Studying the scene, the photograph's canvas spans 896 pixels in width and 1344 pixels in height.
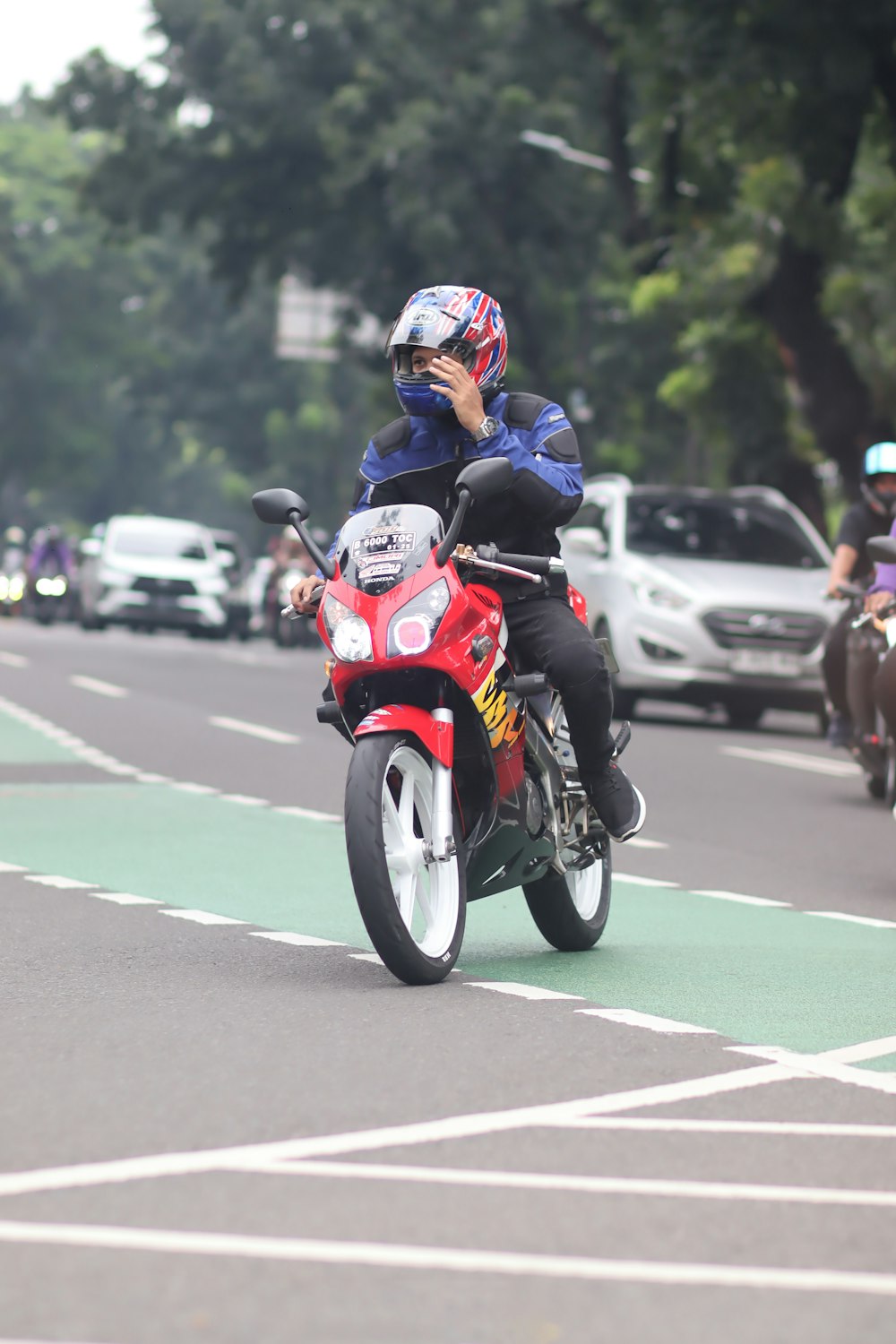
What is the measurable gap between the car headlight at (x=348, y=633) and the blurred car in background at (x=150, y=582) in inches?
1360

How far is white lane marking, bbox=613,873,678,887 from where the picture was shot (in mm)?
10680

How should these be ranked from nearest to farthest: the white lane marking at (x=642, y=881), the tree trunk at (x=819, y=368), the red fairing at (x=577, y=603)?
the red fairing at (x=577, y=603)
the white lane marking at (x=642, y=881)
the tree trunk at (x=819, y=368)

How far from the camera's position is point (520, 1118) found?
18.1ft

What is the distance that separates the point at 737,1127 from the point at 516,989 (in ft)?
6.55

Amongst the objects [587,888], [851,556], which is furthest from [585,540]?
[587,888]

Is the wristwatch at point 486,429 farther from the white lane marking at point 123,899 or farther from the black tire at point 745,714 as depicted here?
the black tire at point 745,714

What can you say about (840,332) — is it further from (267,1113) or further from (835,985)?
(267,1113)

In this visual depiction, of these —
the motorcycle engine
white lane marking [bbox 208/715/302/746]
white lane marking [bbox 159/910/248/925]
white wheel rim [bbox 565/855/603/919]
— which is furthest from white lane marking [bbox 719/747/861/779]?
the motorcycle engine

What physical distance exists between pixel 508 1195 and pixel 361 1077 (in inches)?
46.6

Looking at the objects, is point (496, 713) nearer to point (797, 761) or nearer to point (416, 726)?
point (416, 726)

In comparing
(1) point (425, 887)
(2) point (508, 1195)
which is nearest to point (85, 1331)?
(2) point (508, 1195)

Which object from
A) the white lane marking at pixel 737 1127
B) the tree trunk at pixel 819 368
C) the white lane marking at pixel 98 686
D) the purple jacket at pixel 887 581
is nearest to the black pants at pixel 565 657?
the white lane marking at pixel 737 1127

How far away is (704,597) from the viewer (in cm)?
2117

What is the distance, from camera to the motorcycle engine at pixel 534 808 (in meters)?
7.76
